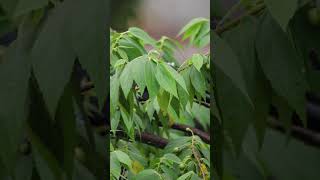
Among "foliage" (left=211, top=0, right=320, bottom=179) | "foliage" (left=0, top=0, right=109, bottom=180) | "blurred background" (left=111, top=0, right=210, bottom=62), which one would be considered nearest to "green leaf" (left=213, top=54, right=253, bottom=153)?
"foliage" (left=211, top=0, right=320, bottom=179)

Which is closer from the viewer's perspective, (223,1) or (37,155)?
(37,155)

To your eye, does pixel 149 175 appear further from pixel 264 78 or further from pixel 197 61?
pixel 264 78

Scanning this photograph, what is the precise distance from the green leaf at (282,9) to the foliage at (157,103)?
28 cm

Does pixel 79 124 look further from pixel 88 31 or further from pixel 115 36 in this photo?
pixel 115 36

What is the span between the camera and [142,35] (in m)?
0.84

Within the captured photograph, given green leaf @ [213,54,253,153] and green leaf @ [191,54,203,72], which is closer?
green leaf @ [213,54,253,153]

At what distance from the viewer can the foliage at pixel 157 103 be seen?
31.0 inches

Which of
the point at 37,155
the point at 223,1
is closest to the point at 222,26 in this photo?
the point at 223,1

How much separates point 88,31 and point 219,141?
0.27 metres

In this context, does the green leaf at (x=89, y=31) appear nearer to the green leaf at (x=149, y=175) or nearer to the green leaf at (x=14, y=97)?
the green leaf at (x=14, y=97)

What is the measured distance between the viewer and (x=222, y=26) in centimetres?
64

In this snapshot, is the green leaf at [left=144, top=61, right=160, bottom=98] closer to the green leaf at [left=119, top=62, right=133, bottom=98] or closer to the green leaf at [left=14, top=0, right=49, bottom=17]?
the green leaf at [left=119, top=62, right=133, bottom=98]

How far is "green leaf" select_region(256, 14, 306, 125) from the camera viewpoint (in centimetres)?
56

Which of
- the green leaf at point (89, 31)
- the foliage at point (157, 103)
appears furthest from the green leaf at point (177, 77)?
the green leaf at point (89, 31)
